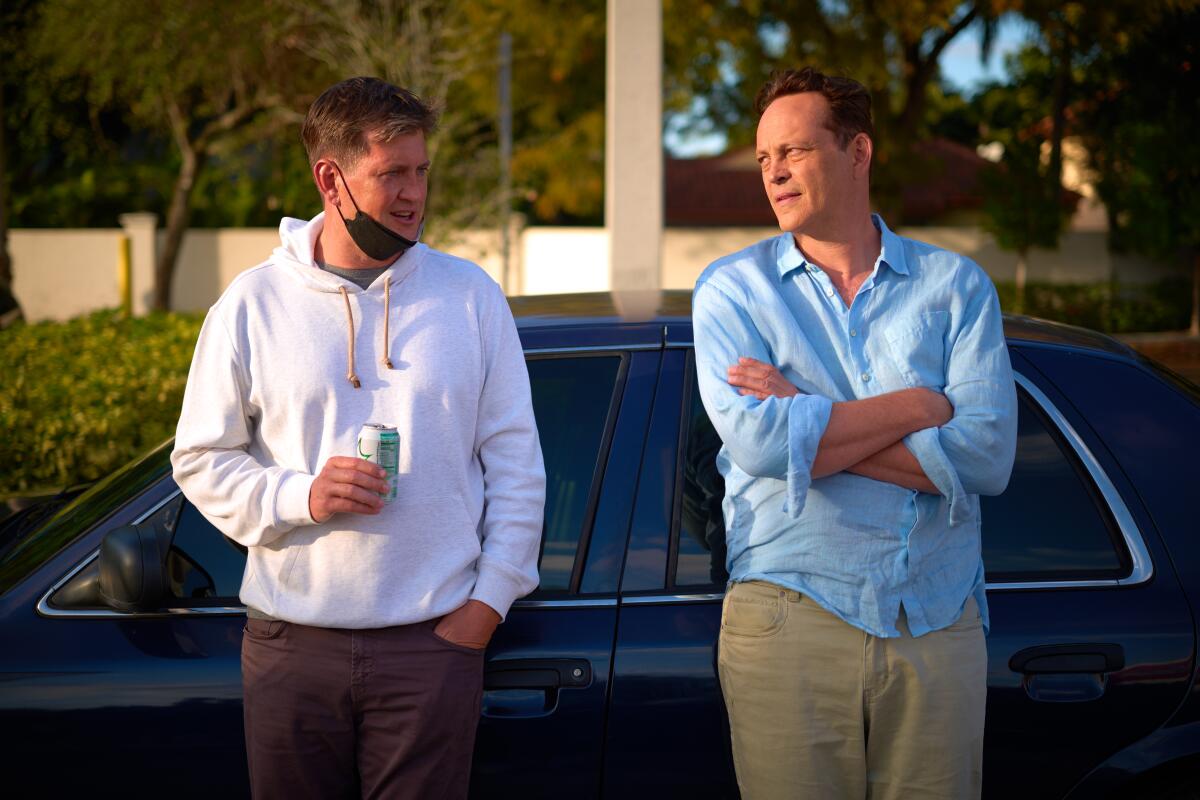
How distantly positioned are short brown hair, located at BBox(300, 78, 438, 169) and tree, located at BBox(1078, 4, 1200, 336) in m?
20.4

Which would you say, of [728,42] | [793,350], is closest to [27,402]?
[793,350]

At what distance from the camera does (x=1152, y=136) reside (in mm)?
20781

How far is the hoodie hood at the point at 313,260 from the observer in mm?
2477

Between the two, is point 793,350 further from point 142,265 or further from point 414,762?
point 142,265

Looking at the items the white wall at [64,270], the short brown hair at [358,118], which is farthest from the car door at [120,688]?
the white wall at [64,270]

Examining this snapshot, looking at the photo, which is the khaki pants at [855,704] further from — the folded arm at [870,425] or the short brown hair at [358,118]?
the short brown hair at [358,118]

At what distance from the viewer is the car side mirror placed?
2611mm

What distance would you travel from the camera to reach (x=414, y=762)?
2.41 m

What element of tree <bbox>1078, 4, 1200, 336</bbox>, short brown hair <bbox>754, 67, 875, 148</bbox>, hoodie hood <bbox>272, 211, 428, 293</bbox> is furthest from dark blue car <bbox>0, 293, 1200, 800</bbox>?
tree <bbox>1078, 4, 1200, 336</bbox>

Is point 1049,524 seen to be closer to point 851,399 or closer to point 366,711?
point 851,399

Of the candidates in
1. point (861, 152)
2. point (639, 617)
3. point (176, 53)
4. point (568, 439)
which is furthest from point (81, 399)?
point (176, 53)

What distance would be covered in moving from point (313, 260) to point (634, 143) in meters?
6.25

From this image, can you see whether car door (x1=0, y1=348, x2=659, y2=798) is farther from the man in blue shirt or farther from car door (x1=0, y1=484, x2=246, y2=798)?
the man in blue shirt

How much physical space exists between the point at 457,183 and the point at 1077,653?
1813cm
